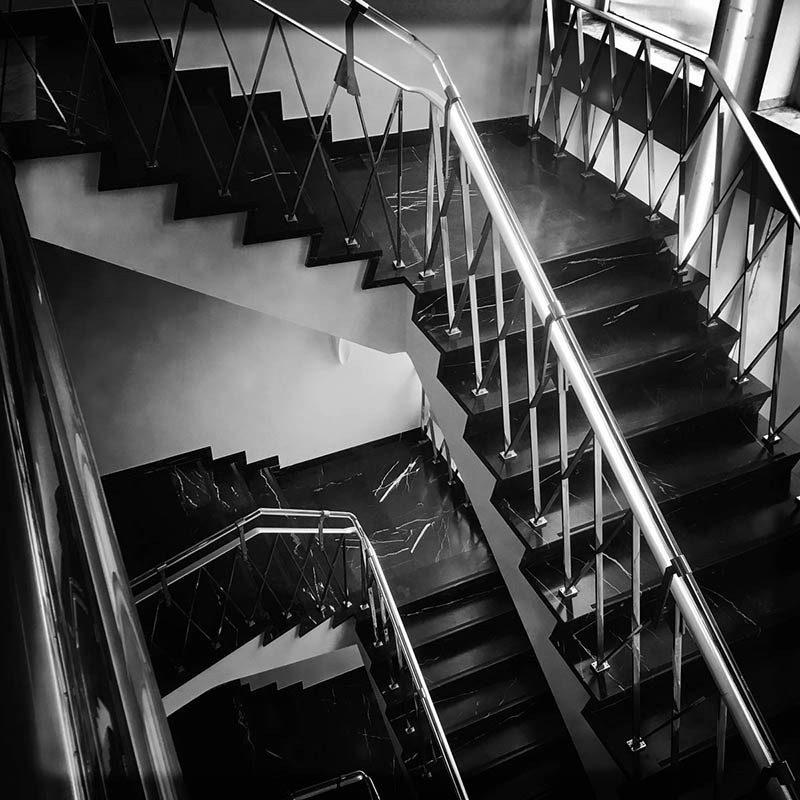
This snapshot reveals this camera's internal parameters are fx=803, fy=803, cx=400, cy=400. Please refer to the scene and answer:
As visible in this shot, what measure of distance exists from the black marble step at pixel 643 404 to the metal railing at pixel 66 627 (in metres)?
2.80

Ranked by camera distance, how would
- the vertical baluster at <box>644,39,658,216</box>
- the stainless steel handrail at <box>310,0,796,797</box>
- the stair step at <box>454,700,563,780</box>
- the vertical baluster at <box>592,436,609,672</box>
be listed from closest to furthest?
the stainless steel handrail at <box>310,0,796,797</box> → the vertical baluster at <box>592,436,609,672</box> → the vertical baluster at <box>644,39,658,216</box> → the stair step at <box>454,700,563,780</box>

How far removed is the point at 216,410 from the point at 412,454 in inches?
73.2

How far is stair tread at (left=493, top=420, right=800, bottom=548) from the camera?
3301 millimetres

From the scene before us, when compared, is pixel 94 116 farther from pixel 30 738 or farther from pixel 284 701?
pixel 284 701

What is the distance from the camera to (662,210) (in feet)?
15.2

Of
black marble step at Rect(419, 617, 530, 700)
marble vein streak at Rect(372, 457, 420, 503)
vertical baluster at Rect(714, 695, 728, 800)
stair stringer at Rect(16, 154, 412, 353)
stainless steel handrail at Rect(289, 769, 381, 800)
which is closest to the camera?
vertical baluster at Rect(714, 695, 728, 800)

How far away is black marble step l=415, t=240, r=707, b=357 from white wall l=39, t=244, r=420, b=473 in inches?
112

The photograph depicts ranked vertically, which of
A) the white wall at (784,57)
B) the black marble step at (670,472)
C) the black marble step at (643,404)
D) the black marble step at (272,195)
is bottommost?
the black marble step at (670,472)

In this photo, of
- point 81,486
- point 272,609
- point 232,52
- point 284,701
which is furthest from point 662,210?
point 284,701

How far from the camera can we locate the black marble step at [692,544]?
3162 millimetres

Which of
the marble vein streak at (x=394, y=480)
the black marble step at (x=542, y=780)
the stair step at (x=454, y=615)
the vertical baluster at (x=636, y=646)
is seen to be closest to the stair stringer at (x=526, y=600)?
the vertical baluster at (x=636, y=646)

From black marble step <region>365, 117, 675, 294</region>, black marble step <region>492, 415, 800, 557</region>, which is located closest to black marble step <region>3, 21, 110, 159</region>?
black marble step <region>365, 117, 675, 294</region>

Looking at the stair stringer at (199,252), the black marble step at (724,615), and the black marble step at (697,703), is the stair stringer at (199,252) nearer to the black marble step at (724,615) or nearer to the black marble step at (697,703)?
the black marble step at (724,615)

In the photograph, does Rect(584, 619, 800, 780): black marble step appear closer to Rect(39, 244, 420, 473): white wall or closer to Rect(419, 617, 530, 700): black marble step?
Rect(419, 617, 530, 700): black marble step
